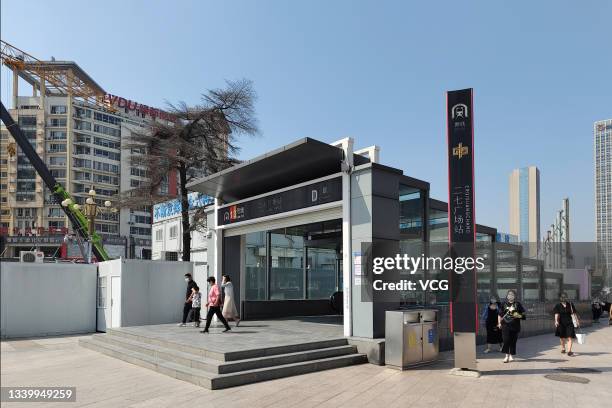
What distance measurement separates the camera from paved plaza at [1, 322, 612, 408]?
7656 mm

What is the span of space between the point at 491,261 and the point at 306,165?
9.30 metres

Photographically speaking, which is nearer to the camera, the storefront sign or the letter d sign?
the letter d sign

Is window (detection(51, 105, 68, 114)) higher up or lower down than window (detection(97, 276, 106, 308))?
higher up

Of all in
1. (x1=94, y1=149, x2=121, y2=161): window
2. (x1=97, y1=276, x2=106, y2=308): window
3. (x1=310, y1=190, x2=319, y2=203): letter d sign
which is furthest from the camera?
(x1=94, y1=149, x2=121, y2=161): window

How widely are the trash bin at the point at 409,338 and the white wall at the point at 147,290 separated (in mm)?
10448

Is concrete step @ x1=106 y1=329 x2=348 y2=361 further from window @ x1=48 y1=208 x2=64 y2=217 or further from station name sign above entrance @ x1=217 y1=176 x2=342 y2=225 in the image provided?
window @ x1=48 y1=208 x2=64 y2=217

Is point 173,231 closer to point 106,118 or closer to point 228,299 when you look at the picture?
point 106,118

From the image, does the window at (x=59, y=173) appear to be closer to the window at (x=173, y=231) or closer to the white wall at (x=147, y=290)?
the window at (x=173, y=231)

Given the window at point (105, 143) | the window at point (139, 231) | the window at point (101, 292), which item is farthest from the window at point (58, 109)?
the window at point (101, 292)

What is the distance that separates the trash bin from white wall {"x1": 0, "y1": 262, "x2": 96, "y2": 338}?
42.0 ft

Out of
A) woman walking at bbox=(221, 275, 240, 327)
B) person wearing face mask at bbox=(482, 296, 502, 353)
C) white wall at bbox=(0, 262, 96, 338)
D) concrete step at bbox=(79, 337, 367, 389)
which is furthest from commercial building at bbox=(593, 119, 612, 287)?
→ white wall at bbox=(0, 262, 96, 338)

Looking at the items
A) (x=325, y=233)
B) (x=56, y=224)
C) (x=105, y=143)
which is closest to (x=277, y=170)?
(x=325, y=233)

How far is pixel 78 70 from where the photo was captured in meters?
96.2

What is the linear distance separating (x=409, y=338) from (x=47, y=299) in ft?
44.3
